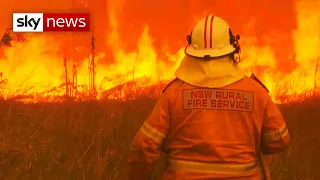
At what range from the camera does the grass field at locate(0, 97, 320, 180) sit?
352 centimetres

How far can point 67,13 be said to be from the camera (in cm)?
368

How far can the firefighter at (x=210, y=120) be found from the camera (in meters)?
2.18

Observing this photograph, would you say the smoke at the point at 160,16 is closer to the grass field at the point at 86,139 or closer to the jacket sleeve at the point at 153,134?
the grass field at the point at 86,139

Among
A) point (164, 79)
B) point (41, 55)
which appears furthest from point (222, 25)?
point (41, 55)

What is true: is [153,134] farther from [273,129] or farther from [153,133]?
[273,129]

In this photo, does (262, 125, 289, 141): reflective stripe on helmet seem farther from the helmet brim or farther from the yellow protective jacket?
the helmet brim

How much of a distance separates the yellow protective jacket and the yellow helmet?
5.4 inches

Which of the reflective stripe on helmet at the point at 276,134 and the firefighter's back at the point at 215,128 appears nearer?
the firefighter's back at the point at 215,128

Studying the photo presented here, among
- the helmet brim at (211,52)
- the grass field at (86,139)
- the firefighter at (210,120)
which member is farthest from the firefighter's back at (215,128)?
the grass field at (86,139)

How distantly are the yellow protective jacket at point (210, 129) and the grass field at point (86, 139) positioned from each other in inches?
49.5

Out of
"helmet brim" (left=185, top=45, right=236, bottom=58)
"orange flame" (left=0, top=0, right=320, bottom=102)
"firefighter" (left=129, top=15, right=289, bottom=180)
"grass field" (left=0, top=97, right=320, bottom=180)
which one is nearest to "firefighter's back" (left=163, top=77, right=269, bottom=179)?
"firefighter" (left=129, top=15, right=289, bottom=180)

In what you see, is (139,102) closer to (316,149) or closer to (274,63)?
(274,63)

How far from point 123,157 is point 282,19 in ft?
4.75

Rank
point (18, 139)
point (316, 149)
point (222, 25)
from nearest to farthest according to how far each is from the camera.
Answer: point (222, 25) → point (18, 139) → point (316, 149)
